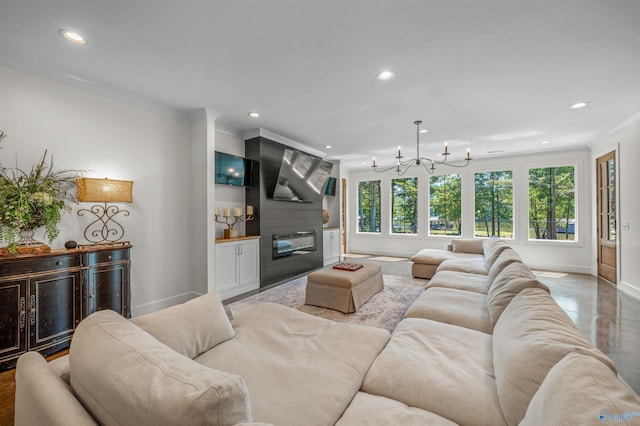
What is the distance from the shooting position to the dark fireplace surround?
461 cm

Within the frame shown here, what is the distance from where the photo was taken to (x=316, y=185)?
231 inches

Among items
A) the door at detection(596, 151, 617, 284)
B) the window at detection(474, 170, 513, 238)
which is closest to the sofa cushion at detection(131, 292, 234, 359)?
the door at detection(596, 151, 617, 284)

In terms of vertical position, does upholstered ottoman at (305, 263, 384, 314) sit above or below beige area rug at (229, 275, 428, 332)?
above

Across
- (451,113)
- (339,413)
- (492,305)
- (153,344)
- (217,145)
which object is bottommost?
→ (339,413)

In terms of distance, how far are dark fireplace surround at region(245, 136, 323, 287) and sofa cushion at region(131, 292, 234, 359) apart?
289 centimetres

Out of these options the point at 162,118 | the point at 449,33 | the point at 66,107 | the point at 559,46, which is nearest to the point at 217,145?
the point at 162,118

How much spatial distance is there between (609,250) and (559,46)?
4.60 metres

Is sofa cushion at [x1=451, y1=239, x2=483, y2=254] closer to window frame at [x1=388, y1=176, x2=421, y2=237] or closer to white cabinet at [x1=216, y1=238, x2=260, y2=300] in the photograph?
window frame at [x1=388, y1=176, x2=421, y2=237]

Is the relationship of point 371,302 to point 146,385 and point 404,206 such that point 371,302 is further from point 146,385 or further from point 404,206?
point 404,206

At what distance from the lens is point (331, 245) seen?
6.79 metres

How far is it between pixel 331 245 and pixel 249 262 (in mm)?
2797

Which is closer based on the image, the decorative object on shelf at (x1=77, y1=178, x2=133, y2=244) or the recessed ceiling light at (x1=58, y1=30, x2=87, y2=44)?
the recessed ceiling light at (x1=58, y1=30, x2=87, y2=44)

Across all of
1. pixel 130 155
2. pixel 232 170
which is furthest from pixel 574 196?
pixel 130 155

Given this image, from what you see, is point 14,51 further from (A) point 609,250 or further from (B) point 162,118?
(A) point 609,250
